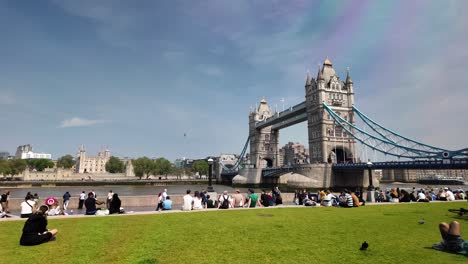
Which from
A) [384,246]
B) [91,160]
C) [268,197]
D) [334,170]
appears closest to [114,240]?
[384,246]

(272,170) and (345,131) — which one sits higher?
(345,131)

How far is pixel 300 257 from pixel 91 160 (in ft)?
531

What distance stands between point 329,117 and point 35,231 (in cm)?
6658

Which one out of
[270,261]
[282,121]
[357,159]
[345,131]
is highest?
[282,121]

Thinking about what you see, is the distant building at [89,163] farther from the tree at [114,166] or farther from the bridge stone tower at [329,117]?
the bridge stone tower at [329,117]

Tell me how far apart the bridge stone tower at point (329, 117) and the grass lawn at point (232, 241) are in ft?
190

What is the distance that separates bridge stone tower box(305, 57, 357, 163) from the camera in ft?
220

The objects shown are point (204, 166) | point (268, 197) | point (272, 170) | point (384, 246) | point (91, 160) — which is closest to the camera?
point (384, 246)

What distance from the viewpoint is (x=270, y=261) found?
585cm

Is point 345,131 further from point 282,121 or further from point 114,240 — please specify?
point 114,240

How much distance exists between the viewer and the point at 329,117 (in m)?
68.1

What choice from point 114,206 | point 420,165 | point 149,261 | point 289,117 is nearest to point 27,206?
point 114,206

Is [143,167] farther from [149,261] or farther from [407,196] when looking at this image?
[149,261]

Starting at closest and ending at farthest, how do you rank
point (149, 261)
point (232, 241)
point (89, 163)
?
point (149, 261) < point (232, 241) < point (89, 163)
